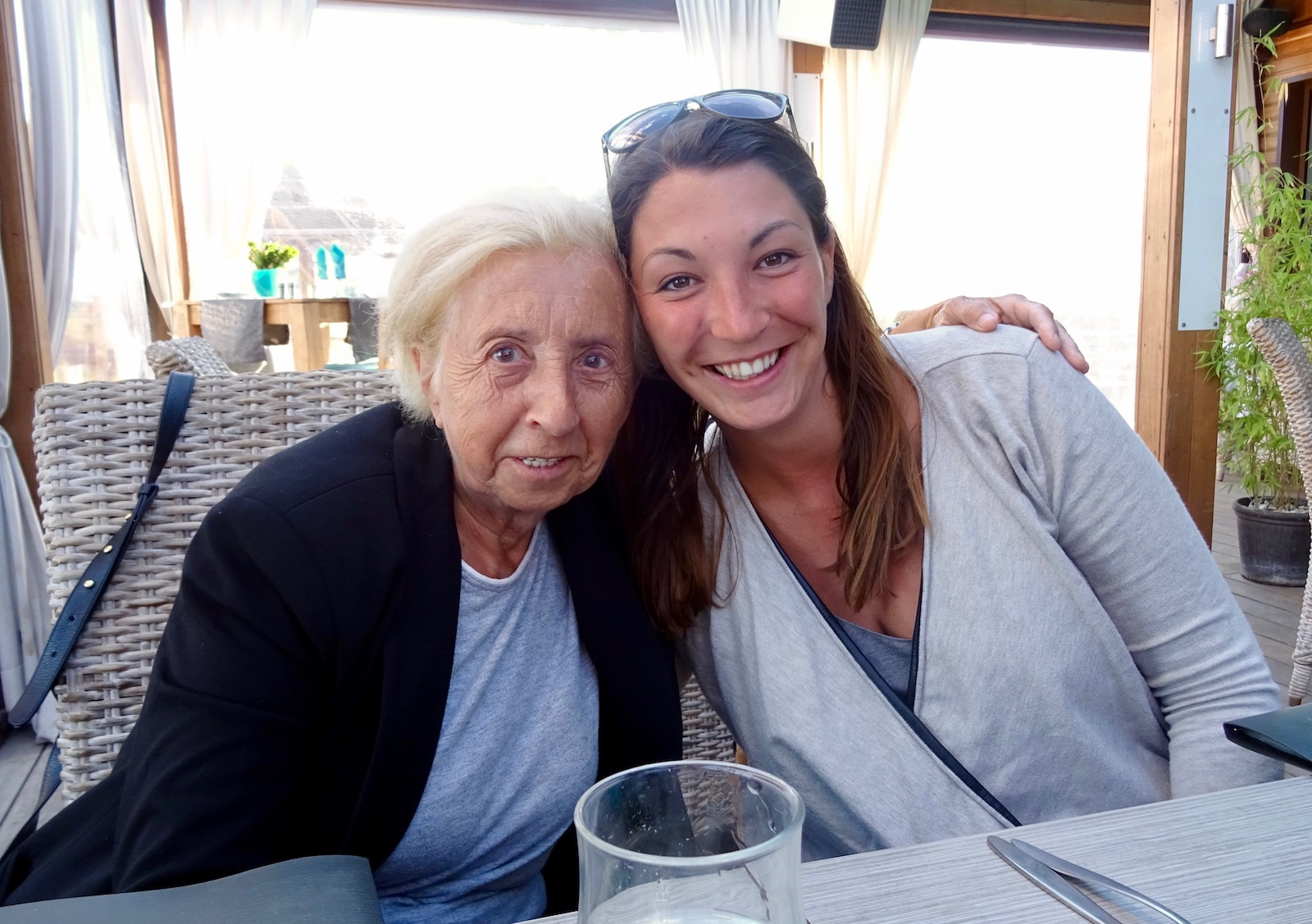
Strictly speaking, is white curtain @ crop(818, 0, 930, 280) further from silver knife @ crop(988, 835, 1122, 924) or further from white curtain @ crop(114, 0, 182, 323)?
silver knife @ crop(988, 835, 1122, 924)

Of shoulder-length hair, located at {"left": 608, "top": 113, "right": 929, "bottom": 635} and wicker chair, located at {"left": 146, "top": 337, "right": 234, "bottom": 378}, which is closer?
shoulder-length hair, located at {"left": 608, "top": 113, "right": 929, "bottom": 635}

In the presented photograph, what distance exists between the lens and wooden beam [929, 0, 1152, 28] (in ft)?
22.4

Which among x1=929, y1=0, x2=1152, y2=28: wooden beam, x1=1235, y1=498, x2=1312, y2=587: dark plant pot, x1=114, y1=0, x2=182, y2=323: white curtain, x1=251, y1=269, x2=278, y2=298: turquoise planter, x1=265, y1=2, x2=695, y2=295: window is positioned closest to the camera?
x1=1235, y1=498, x2=1312, y2=587: dark plant pot

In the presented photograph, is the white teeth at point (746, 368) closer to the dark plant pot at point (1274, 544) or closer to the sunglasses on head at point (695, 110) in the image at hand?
the sunglasses on head at point (695, 110)

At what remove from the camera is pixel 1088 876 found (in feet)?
1.96

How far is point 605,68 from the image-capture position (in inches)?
254

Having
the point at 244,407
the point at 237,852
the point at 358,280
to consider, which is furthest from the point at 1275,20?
the point at 237,852

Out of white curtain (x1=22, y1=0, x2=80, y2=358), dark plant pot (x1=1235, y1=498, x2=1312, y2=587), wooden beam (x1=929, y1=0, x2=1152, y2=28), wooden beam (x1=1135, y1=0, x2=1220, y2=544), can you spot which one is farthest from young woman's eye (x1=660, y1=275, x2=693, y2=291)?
wooden beam (x1=929, y1=0, x2=1152, y2=28)

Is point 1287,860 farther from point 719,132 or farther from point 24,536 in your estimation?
point 24,536

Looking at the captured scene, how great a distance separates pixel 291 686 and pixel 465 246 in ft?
1.82

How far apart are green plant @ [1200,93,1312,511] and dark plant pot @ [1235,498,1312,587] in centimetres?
19

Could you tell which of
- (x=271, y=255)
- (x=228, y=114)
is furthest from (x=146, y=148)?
(x=271, y=255)

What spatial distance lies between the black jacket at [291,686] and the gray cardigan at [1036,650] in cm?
29

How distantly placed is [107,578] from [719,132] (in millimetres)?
1071
